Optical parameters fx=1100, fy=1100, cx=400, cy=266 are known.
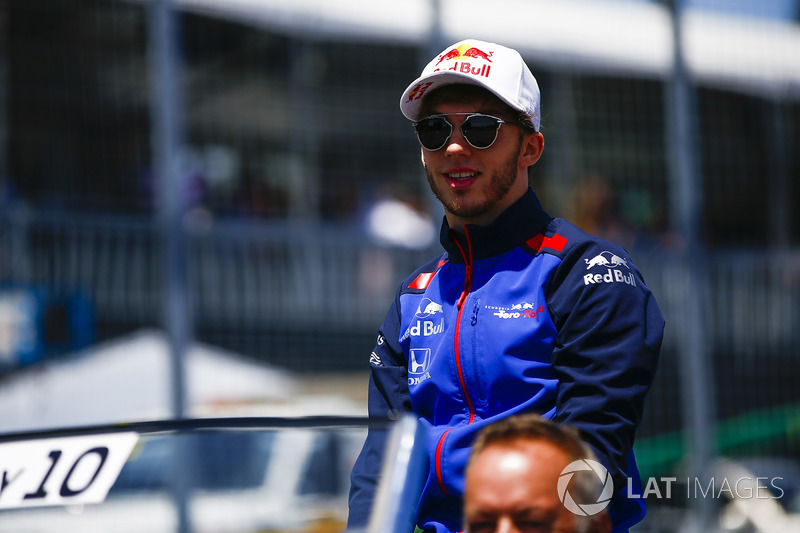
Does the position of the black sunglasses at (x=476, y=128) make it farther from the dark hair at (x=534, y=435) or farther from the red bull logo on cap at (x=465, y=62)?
the dark hair at (x=534, y=435)

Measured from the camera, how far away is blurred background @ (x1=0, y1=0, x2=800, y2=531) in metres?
5.77

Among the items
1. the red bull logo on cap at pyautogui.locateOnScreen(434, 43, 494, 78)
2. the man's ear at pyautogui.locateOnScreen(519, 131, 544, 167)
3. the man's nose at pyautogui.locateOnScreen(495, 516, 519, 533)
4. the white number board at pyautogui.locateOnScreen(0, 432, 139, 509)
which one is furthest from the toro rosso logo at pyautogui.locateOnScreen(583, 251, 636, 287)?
the white number board at pyautogui.locateOnScreen(0, 432, 139, 509)

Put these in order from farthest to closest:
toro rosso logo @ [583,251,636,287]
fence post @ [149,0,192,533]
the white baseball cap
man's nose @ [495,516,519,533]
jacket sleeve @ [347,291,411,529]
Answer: fence post @ [149,0,192,533]
jacket sleeve @ [347,291,411,529]
the white baseball cap
toro rosso logo @ [583,251,636,287]
man's nose @ [495,516,519,533]

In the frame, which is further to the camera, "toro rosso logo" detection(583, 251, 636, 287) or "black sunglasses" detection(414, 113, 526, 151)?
"black sunglasses" detection(414, 113, 526, 151)

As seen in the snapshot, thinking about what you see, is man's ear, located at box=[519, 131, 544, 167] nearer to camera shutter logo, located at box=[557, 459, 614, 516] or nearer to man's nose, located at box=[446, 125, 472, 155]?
man's nose, located at box=[446, 125, 472, 155]

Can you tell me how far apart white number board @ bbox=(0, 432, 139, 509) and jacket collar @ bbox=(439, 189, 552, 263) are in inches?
37.0

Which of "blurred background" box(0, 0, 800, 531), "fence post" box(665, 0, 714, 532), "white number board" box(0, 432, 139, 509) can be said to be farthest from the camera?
"fence post" box(665, 0, 714, 532)

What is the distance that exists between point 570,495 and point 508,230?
85 cm

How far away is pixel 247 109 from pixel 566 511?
206 inches

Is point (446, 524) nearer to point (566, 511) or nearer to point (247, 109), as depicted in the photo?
point (566, 511)

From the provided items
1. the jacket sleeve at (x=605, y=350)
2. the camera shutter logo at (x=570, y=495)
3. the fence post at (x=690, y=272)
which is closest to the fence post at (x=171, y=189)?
the fence post at (x=690, y=272)

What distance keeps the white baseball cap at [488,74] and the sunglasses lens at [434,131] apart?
8cm

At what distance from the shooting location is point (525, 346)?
2.27 meters

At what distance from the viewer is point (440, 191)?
8.29ft
